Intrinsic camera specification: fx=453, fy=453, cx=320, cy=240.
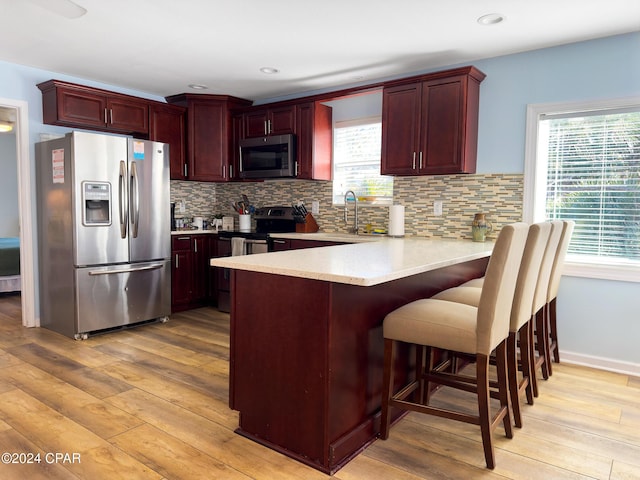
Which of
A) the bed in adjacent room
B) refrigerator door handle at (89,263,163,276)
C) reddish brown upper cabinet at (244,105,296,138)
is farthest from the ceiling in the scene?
the bed in adjacent room

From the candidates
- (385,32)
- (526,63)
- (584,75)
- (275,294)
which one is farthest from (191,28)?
(584,75)

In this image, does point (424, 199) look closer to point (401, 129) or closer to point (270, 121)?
point (401, 129)

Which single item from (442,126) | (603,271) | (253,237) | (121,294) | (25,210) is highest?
(442,126)

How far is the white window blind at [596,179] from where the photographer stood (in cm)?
323

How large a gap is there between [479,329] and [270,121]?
354cm

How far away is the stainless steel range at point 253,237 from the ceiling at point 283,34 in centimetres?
138

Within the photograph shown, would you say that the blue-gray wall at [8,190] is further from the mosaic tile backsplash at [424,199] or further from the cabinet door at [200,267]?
the cabinet door at [200,267]

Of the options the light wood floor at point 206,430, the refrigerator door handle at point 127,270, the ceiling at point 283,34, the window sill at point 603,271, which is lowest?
the light wood floor at point 206,430

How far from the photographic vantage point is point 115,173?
157 inches

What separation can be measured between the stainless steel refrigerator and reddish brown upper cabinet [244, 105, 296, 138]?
1.01m

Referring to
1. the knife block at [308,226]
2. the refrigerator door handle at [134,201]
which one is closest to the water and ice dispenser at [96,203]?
the refrigerator door handle at [134,201]

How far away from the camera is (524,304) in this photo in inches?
92.1

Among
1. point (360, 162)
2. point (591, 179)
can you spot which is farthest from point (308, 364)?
point (360, 162)

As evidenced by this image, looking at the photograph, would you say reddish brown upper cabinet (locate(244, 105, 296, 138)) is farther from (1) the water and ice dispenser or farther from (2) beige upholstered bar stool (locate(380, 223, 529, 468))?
(2) beige upholstered bar stool (locate(380, 223, 529, 468))
